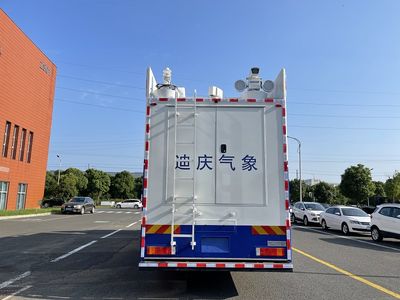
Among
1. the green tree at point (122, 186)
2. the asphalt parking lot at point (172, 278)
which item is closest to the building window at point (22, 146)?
the asphalt parking lot at point (172, 278)

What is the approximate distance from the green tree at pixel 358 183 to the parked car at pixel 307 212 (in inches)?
1149

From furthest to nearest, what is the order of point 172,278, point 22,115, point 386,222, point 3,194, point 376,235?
point 22,115, point 3,194, point 376,235, point 386,222, point 172,278

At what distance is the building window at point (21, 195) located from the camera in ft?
123

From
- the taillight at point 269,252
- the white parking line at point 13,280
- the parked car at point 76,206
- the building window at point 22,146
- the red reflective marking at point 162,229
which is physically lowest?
the white parking line at point 13,280

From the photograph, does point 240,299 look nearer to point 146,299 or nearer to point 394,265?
point 146,299

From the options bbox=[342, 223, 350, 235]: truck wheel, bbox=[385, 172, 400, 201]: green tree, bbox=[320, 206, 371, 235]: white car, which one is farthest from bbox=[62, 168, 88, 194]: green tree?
bbox=[342, 223, 350, 235]: truck wheel

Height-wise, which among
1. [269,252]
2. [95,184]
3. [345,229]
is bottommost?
→ [345,229]

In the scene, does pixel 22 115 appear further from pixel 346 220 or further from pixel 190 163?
pixel 190 163

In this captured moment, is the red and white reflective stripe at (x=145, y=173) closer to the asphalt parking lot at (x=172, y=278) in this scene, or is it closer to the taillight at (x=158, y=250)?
the taillight at (x=158, y=250)

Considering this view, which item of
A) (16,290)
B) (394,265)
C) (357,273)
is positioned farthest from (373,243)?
(16,290)

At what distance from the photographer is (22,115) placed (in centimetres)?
3691

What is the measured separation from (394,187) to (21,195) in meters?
45.6

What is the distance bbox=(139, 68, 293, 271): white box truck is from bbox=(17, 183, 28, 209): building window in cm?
3513

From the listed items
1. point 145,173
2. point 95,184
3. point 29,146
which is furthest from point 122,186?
point 145,173
